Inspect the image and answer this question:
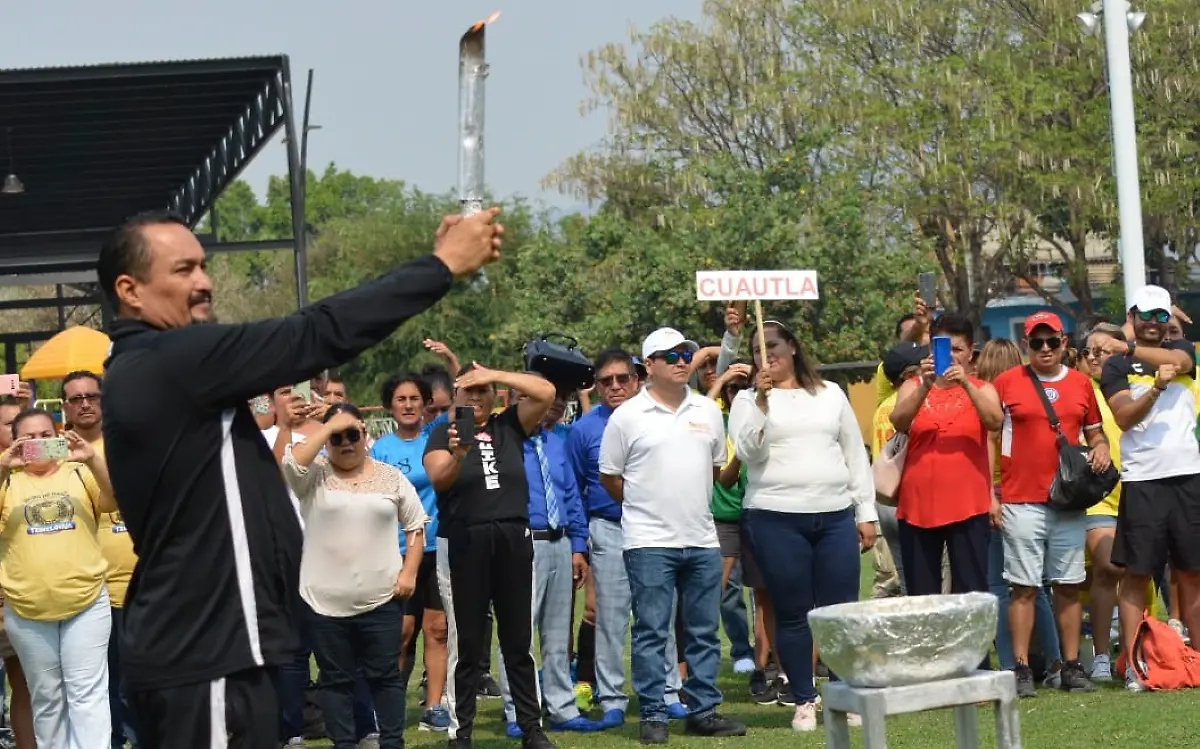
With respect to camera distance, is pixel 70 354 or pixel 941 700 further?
pixel 70 354

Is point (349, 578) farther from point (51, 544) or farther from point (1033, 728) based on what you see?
point (1033, 728)

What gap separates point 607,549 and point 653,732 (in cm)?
146

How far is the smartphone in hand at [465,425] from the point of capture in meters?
8.91

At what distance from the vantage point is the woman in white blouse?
8766 millimetres

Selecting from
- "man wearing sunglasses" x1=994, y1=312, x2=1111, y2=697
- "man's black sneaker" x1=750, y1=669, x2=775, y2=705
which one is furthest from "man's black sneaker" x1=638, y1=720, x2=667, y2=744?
"man wearing sunglasses" x1=994, y1=312, x2=1111, y2=697

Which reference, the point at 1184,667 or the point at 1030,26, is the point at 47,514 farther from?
the point at 1030,26

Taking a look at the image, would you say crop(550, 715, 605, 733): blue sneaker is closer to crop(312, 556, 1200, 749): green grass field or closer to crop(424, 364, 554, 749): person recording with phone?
crop(312, 556, 1200, 749): green grass field

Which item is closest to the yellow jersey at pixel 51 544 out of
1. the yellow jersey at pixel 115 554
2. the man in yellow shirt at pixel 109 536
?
the man in yellow shirt at pixel 109 536

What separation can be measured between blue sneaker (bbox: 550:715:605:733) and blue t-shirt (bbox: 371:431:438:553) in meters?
1.33

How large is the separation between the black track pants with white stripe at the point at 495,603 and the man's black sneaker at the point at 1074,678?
309cm

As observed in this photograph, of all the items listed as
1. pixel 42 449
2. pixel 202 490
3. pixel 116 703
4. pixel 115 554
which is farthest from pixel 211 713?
pixel 116 703

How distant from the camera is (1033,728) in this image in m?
8.81

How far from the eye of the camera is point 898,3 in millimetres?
40125

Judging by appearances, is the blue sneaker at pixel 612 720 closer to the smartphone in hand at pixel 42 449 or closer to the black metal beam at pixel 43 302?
the smartphone in hand at pixel 42 449
